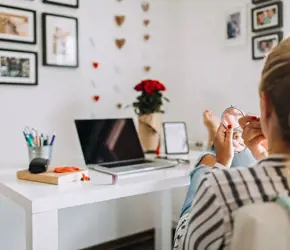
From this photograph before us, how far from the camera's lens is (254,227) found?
593 mm

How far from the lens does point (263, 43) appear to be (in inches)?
69.3

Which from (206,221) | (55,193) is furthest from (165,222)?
(206,221)

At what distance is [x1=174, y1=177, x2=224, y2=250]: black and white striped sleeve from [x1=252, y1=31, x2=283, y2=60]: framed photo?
127cm

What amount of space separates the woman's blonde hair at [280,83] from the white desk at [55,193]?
0.69 meters

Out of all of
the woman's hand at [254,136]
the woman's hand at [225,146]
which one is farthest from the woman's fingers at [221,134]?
the woman's hand at [254,136]

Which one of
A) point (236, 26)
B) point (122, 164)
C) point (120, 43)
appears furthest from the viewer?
point (120, 43)

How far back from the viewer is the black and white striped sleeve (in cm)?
61

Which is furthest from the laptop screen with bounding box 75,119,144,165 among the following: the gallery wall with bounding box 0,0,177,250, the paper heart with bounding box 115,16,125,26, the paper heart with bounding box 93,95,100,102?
the paper heart with bounding box 115,16,125,26

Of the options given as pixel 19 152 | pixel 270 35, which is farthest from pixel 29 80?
pixel 270 35

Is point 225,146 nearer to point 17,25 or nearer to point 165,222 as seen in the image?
point 165,222

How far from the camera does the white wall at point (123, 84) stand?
1709 millimetres

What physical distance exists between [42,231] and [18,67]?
2.97 feet

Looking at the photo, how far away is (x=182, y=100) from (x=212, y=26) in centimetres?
49

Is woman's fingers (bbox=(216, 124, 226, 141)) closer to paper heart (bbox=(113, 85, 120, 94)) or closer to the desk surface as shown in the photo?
the desk surface
